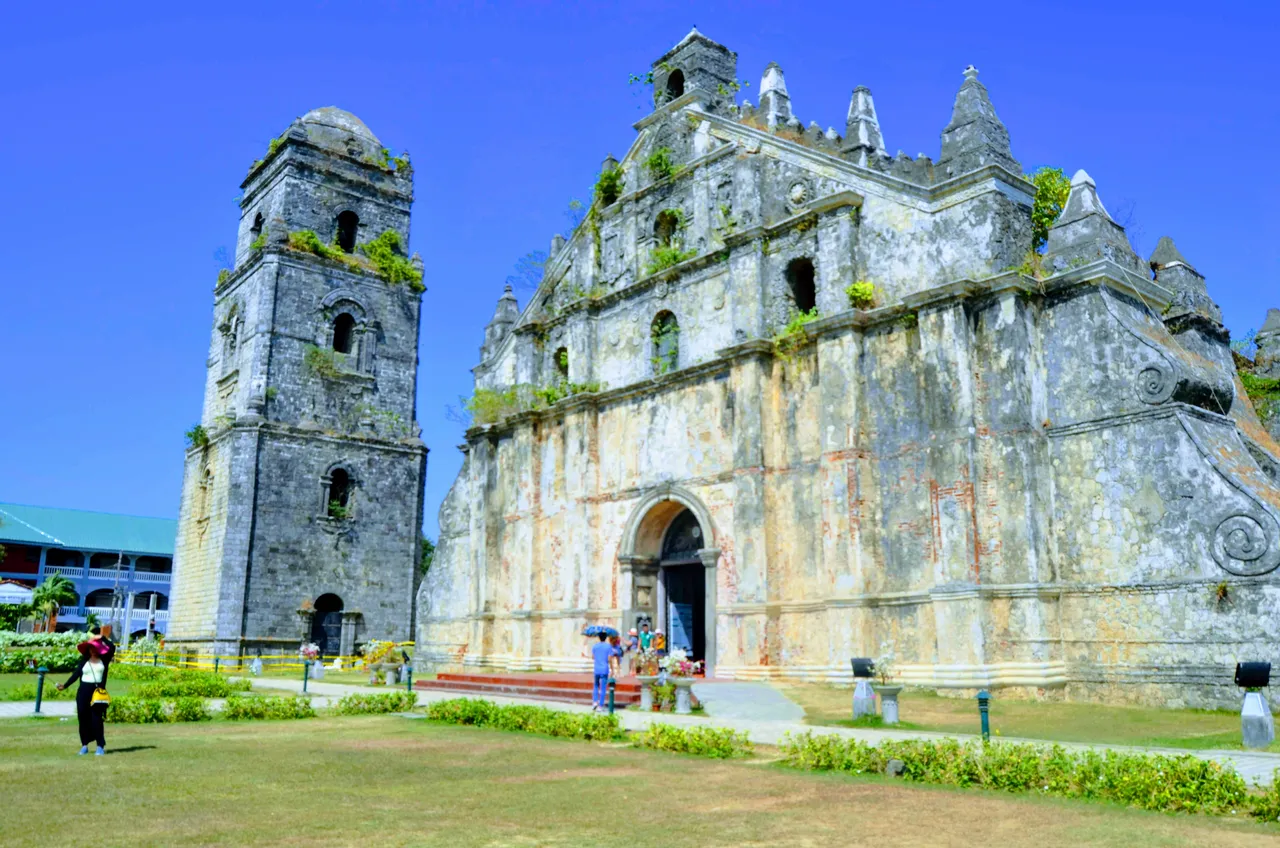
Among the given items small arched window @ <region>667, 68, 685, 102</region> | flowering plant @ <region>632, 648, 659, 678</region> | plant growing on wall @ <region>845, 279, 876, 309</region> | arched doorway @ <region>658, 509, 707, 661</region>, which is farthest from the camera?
small arched window @ <region>667, 68, 685, 102</region>

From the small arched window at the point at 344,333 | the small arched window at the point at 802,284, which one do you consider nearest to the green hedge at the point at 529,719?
the small arched window at the point at 802,284

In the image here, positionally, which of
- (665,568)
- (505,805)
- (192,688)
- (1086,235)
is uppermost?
(1086,235)

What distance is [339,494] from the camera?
36062 millimetres

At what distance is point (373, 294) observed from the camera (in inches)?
1491

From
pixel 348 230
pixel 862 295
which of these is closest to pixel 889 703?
pixel 862 295

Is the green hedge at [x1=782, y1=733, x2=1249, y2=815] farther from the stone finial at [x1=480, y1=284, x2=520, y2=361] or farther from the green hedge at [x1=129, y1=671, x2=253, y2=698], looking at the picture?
the stone finial at [x1=480, y1=284, x2=520, y2=361]

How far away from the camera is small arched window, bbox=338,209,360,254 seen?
3844cm

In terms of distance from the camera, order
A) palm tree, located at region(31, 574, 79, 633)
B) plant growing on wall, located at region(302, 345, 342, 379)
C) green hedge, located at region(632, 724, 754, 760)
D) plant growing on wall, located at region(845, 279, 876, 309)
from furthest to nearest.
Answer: palm tree, located at region(31, 574, 79, 633)
plant growing on wall, located at region(302, 345, 342, 379)
plant growing on wall, located at region(845, 279, 876, 309)
green hedge, located at region(632, 724, 754, 760)

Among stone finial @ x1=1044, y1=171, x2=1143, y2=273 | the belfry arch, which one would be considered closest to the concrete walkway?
the belfry arch

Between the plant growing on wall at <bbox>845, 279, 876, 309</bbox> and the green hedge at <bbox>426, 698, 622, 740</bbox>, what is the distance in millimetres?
8753

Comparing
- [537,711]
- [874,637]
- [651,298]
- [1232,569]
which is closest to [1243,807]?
[1232,569]

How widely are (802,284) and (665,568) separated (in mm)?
6573

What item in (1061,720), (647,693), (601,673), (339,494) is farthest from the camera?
(339,494)

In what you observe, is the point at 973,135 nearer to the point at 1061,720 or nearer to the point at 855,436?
the point at 855,436
